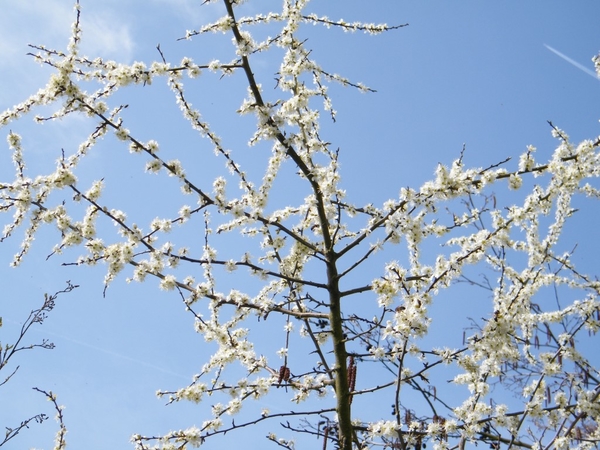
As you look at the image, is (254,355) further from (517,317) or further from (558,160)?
(558,160)

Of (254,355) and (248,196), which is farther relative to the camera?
(254,355)

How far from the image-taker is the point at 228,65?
203 inches

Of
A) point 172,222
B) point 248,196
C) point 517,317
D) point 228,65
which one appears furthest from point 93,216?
point 517,317

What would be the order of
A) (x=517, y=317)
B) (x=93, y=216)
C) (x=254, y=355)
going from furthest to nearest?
(x=254, y=355) → (x=93, y=216) → (x=517, y=317)

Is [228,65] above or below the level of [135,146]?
above

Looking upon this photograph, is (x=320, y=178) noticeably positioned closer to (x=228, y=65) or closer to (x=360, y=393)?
(x=228, y=65)

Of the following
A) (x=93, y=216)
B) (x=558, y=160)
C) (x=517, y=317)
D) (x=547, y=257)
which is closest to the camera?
(x=517, y=317)

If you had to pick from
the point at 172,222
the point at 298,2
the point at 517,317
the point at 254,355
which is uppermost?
the point at 298,2

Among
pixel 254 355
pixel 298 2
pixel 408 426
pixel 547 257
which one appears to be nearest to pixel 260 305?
pixel 254 355

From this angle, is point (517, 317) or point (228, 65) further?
point (228, 65)

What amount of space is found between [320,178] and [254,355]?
81.7 inches

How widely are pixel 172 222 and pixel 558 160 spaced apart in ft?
11.8

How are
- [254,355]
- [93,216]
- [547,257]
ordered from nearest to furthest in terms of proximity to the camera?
[93,216] < [254,355] < [547,257]

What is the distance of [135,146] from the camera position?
5.07 meters
